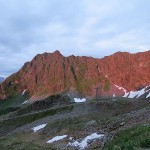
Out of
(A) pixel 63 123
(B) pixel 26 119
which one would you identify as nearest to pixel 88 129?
(A) pixel 63 123

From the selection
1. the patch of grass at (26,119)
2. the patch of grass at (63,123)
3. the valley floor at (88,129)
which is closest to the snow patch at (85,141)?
the valley floor at (88,129)

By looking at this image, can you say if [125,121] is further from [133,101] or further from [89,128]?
[133,101]

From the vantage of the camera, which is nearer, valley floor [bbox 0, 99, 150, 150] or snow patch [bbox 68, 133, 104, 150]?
valley floor [bbox 0, 99, 150, 150]

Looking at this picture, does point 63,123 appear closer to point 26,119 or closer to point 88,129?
point 88,129

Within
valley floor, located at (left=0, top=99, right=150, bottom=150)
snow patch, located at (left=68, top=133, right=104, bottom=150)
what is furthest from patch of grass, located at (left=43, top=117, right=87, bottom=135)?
snow patch, located at (left=68, top=133, right=104, bottom=150)

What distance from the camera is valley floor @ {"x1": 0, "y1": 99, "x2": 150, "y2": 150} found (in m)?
29.6

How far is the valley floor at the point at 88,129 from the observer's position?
97.1 ft

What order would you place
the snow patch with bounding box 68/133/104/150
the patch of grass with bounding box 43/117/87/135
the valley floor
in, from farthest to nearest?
the patch of grass with bounding box 43/117/87/135, the snow patch with bounding box 68/133/104/150, the valley floor

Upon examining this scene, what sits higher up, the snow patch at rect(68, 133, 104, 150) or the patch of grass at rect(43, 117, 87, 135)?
the patch of grass at rect(43, 117, 87, 135)

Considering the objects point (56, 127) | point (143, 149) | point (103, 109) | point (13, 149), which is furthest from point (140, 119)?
point (103, 109)

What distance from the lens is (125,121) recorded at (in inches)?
1800

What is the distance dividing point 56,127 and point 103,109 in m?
17.7

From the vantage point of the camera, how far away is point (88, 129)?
52.6m

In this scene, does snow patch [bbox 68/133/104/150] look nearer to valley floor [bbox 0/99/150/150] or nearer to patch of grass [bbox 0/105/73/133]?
valley floor [bbox 0/99/150/150]
